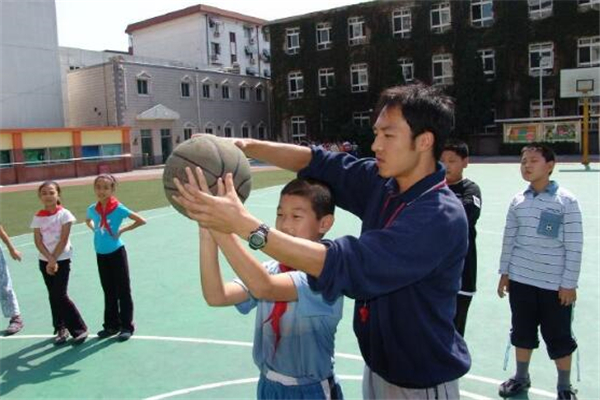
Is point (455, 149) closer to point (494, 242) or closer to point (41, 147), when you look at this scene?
point (494, 242)

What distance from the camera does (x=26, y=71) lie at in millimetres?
36594

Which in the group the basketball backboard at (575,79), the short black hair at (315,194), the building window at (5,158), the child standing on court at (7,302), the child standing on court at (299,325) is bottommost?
the child standing on court at (7,302)

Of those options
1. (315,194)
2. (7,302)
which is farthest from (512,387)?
(7,302)

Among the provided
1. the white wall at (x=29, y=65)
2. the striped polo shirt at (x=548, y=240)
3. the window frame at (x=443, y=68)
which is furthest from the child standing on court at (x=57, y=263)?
the window frame at (x=443, y=68)

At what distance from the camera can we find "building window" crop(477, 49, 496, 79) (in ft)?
126

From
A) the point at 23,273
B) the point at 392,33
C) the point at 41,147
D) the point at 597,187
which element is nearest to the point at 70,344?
the point at 23,273

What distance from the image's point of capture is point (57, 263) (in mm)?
6113

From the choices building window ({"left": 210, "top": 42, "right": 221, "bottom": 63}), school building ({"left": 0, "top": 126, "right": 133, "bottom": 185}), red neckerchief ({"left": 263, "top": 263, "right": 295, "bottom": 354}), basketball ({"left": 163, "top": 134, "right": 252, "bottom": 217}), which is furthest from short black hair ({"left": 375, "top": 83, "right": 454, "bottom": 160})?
building window ({"left": 210, "top": 42, "right": 221, "bottom": 63})

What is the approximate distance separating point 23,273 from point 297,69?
3919cm

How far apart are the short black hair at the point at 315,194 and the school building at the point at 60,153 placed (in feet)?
100

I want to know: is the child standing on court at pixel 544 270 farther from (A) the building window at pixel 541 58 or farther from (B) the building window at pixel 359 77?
(B) the building window at pixel 359 77

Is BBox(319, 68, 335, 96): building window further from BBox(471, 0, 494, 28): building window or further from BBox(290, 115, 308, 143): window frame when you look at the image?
BBox(471, 0, 494, 28): building window

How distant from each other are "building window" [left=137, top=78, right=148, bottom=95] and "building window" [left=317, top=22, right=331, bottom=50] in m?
14.4

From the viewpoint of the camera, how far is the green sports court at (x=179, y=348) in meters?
4.82
